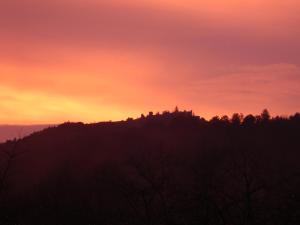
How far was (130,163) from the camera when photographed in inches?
3282

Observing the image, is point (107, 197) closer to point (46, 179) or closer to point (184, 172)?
point (184, 172)

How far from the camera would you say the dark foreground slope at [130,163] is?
6888 cm

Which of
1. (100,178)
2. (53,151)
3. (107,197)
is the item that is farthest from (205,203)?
(53,151)

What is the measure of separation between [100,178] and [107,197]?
884 inches

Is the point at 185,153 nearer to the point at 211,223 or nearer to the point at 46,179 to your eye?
the point at 46,179

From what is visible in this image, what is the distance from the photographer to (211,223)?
43.6 meters

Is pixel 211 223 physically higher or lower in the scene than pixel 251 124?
lower

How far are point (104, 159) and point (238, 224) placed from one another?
115163 mm

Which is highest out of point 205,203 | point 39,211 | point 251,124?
point 251,124

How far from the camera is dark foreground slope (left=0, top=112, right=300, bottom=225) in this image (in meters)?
68.9

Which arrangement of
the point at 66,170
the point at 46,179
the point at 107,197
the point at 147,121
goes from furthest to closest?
the point at 147,121, the point at 66,170, the point at 46,179, the point at 107,197

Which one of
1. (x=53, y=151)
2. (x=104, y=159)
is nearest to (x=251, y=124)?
(x=104, y=159)

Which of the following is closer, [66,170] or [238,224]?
[238,224]

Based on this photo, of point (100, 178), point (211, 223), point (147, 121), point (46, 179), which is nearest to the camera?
point (211, 223)
